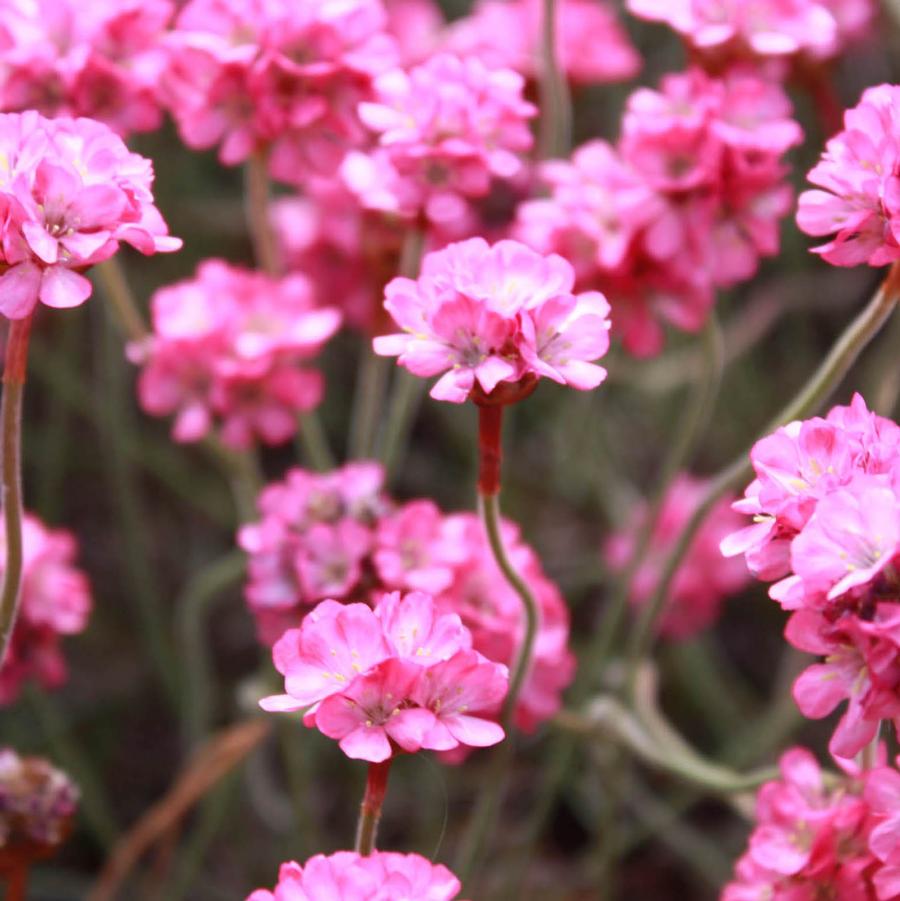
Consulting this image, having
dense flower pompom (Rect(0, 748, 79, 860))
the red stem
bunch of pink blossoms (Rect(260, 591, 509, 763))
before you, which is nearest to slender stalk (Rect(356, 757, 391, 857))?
bunch of pink blossoms (Rect(260, 591, 509, 763))

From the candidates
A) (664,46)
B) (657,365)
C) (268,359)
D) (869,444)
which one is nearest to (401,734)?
(869,444)

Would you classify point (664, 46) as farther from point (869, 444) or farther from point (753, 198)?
point (869, 444)

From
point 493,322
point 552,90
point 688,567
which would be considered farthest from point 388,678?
point 688,567

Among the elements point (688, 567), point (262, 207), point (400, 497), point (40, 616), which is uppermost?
point (262, 207)

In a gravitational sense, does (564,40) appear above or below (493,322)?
below

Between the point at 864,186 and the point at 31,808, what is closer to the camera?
the point at 864,186

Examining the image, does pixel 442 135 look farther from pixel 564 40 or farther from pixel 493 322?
pixel 564 40

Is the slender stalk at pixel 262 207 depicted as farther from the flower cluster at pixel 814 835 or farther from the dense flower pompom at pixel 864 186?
the flower cluster at pixel 814 835
